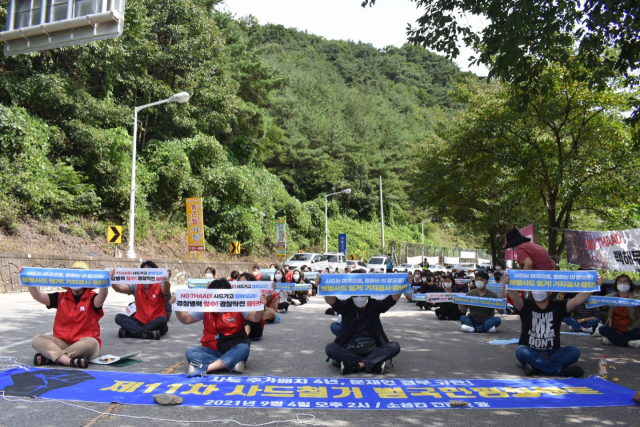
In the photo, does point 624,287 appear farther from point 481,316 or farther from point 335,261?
point 335,261

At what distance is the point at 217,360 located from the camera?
6.88 m

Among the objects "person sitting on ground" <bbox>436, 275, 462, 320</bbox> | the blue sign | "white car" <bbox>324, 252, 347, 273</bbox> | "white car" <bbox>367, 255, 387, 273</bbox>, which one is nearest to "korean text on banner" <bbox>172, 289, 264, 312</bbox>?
"person sitting on ground" <bbox>436, 275, 462, 320</bbox>

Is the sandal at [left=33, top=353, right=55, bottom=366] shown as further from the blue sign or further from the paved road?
the blue sign

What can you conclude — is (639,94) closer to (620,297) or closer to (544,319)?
(620,297)

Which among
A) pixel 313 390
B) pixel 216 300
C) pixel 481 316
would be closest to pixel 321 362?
pixel 313 390

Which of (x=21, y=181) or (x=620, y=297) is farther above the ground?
(x=21, y=181)

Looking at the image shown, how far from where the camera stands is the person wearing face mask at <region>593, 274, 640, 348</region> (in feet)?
32.5

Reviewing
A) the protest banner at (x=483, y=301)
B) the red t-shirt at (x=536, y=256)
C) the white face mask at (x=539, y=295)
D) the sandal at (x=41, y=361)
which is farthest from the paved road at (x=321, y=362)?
the red t-shirt at (x=536, y=256)

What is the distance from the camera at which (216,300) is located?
7031mm

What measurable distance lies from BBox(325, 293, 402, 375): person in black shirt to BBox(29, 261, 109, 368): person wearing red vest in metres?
3.21

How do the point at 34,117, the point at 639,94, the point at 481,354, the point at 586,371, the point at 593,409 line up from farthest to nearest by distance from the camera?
the point at 34,117 → the point at 639,94 → the point at 481,354 → the point at 586,371 → the point at 593,409

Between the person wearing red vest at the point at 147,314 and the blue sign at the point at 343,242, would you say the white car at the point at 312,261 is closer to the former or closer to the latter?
the blue sign at the point at 343,242

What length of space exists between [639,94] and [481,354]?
13.4 meters

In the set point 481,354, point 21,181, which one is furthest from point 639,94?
point 21,181
